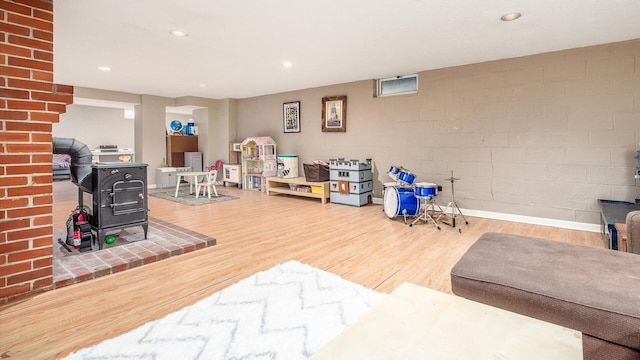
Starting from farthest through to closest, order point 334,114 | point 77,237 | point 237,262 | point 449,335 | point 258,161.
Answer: point 258,161, point 334,114, point 77,237, point 237,262, point 449,335

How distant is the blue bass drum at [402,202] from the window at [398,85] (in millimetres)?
1882

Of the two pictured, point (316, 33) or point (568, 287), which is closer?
point (568, 287)

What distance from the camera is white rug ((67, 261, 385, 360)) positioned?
1725 millimetres

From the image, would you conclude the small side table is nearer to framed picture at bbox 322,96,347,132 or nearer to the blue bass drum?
the blue bass drum

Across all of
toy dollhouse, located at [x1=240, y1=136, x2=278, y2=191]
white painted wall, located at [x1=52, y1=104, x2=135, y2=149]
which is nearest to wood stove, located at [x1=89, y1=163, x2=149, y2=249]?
toy dollhouse, located at [x1=240, y1=136, x2=278, y2=191]

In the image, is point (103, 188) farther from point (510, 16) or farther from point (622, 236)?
point (622, 236)

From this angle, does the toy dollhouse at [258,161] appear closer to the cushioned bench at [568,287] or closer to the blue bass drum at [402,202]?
the blue bass drum at [402,202]

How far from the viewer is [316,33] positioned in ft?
12.0

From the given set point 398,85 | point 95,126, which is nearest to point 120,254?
point 398,85

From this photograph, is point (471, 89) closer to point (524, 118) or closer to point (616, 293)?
point (524, 118)

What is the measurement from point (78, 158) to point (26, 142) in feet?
2.85

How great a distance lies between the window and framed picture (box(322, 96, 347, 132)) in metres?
0.78

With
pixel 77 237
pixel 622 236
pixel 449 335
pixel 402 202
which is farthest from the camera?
pixel 402 202

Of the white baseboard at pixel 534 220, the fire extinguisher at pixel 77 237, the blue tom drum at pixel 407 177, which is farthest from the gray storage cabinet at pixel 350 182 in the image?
the fire extinguisher at pixel 77 237
